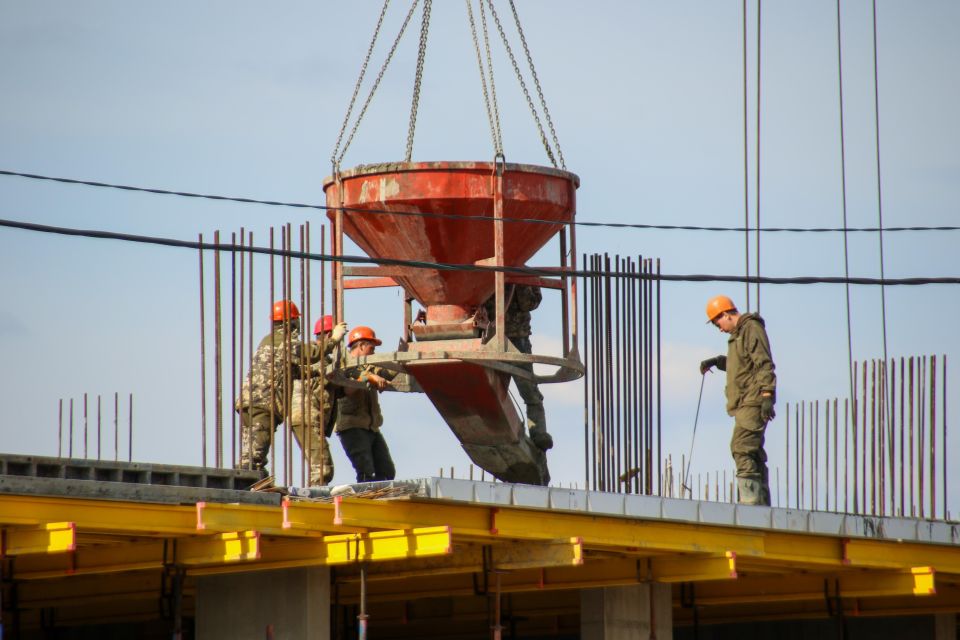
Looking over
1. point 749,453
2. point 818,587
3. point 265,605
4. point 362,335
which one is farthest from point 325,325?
point 818,587

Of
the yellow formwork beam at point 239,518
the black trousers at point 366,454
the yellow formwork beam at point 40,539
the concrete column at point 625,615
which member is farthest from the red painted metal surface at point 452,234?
the yellow formwork beam at point 40,539

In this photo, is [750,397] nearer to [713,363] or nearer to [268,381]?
[713,363]

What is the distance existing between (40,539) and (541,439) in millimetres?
7663

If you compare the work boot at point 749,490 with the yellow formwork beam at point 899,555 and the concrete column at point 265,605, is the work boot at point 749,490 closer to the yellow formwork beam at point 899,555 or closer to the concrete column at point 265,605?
the yellow formwork beam at point 899,555

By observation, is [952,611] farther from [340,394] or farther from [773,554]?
[340,394]

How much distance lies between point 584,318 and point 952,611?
6.09 m

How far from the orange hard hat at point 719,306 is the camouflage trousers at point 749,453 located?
3.26 ft

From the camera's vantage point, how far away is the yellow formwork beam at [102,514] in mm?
14094

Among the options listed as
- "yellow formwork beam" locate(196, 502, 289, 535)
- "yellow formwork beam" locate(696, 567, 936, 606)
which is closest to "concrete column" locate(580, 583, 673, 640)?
"yellow formwork beam" locate(696, 567, 936, 606)

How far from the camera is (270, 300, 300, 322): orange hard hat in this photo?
1847 centimetres

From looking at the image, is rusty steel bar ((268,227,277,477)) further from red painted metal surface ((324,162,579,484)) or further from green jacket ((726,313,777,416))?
green jacket ((726,313,777,416))

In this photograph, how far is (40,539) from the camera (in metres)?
14.4

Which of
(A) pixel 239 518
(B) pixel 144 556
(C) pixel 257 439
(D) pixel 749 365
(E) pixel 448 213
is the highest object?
(E) pixel 448 213

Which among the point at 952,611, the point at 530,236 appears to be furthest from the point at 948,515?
the point at 530,236
